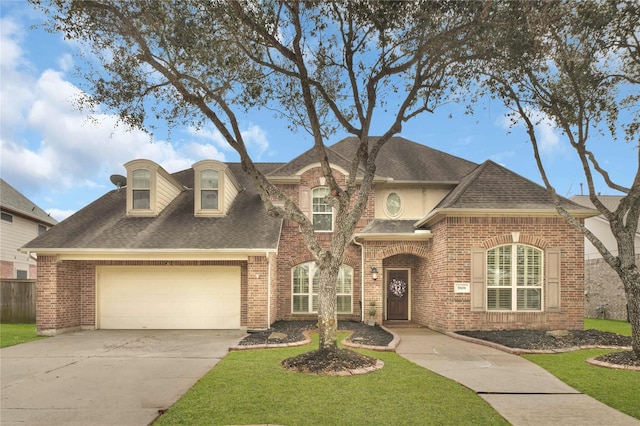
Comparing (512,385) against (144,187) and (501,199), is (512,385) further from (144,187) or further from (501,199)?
(144,187)

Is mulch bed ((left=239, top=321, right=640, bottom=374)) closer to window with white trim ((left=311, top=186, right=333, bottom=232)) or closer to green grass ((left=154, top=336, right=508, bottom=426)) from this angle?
green grass ((left=154, top=336, right=508, bottom=426))

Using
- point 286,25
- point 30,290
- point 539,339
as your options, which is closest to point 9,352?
point 30,290

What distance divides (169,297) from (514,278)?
35.9ft

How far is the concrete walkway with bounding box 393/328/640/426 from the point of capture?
558cm

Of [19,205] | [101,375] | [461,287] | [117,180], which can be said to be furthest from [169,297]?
[19,205]

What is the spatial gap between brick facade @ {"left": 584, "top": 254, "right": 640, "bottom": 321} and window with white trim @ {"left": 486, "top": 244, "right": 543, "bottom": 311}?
7.81 m

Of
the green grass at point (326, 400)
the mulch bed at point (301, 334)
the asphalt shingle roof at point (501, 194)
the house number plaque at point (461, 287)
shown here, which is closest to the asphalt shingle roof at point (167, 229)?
the mulch bed at point (301, 334)

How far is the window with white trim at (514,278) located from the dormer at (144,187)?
11200 mm

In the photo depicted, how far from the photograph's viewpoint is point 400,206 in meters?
16.2

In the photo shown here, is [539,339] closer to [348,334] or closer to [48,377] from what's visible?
[348,334]

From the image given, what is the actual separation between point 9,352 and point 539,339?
13.1 metres

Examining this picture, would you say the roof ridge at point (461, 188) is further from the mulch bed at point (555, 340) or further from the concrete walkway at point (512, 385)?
the concrete walkway at point (512, 385)

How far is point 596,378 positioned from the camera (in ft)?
24.5

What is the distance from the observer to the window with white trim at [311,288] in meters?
15.7
